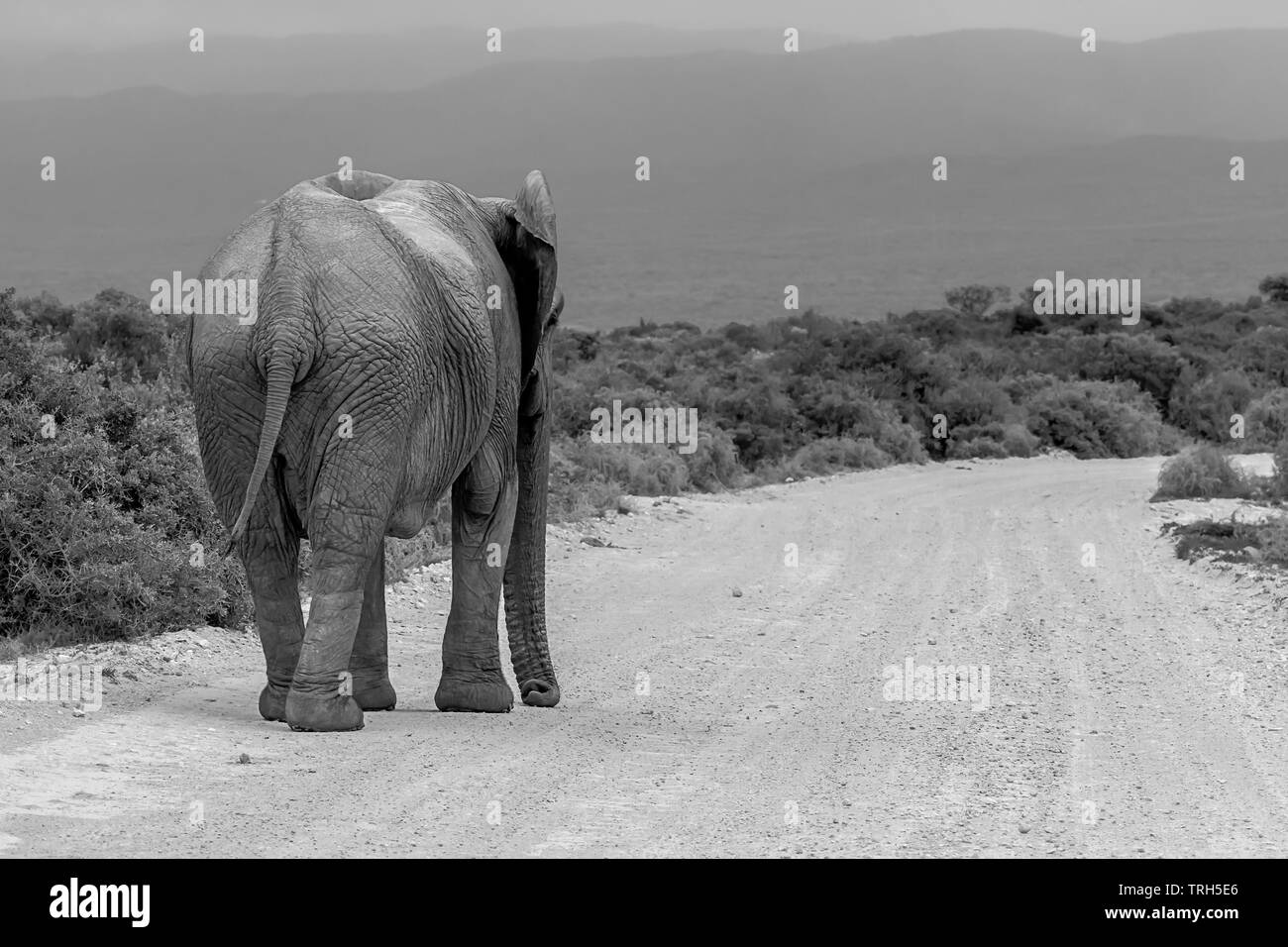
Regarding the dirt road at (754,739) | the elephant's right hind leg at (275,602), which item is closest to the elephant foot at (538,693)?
the dirt road at (754,739)

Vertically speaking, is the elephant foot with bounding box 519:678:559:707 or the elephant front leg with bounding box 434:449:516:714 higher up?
the elephant front leg with bounding box 434:449:516:714

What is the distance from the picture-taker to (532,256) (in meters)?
9.26

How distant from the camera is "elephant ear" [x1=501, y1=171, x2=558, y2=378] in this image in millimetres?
9117

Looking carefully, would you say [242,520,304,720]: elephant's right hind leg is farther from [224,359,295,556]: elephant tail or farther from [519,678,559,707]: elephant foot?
[519,678,559,707]: elephant foot

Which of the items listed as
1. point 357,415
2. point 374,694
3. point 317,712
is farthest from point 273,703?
point 357,415

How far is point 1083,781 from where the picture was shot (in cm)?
749

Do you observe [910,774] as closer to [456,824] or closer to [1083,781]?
[1083,781]

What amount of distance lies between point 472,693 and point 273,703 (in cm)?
116

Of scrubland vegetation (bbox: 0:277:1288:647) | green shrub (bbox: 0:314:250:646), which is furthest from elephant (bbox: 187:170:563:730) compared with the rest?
scrubland vegetation (bbox: 0:277:1288:647)

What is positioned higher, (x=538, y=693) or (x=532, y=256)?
(x=532, y=256)

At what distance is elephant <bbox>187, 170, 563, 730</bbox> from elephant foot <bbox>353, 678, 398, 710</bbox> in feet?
0.03

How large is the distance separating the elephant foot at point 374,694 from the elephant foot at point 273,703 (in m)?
0.65

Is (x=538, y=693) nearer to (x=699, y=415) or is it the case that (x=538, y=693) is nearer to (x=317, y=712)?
(x=317, y=712)

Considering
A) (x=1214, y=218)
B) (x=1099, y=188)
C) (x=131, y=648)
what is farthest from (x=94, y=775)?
(x=1099, y=188)
